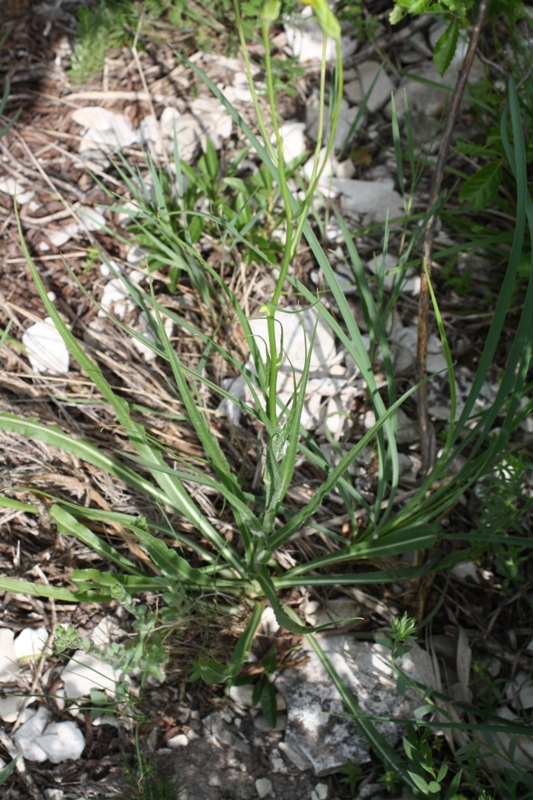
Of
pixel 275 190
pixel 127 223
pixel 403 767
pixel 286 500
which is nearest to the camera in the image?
pixel 403 767

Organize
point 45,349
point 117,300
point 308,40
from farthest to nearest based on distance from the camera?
point 308,40 < point 117,300 < point 45,349

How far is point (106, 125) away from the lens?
2.33 m

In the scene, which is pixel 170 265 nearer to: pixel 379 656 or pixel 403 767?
pixel 379 656

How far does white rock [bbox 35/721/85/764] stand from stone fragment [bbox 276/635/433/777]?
47 centimetres

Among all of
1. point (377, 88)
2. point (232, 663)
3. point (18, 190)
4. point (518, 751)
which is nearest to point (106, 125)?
point (18, 190)

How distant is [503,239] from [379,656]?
1.18 metres

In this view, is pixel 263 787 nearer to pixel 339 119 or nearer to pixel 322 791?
pixel 322 791

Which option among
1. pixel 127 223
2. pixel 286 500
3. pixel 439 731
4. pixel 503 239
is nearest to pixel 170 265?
pixel 127 223

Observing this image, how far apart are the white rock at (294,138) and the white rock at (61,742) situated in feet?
5.97

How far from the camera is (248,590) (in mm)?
1619

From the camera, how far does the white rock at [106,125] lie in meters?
2.31

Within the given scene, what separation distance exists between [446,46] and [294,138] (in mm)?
739

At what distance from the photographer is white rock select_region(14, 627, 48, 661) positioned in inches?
61.2

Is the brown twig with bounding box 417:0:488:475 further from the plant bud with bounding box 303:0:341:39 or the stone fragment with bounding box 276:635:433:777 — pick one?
the plant bud with bounding box 303:0:341:39
